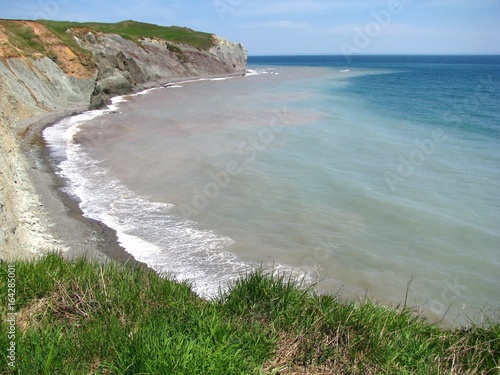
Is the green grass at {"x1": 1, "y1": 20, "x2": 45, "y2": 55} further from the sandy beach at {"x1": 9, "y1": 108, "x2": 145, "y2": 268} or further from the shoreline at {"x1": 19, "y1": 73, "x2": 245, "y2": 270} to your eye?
the sandy beach at {"x1": 9, "y1": 108, "x2": 145, "y2": 268}

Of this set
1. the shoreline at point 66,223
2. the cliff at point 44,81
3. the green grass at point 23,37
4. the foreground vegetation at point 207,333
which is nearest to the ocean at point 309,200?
the shoreline at point 66,223

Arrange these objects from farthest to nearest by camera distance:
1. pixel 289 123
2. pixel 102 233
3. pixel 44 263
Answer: pixel 289 123 → pixel 102 233 → pixel 44 263

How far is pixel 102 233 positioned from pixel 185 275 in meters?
3.39

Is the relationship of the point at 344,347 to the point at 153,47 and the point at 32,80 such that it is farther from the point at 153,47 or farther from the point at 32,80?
the point at 153,47

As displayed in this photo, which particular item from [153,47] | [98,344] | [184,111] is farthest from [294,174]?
[153,47]

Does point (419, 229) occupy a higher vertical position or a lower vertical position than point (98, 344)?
lower

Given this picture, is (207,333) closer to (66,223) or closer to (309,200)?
(66,223)

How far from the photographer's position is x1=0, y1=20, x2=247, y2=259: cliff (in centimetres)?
1155

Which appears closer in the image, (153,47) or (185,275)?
(185,275)

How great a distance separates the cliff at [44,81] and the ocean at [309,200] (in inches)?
64.4

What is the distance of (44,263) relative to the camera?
620cm

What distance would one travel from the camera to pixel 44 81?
32.4m

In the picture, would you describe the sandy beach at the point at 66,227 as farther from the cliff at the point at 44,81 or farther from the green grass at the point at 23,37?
the green grass at the point at 23,37

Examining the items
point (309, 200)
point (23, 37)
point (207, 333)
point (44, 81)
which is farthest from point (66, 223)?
point (23, 37)
